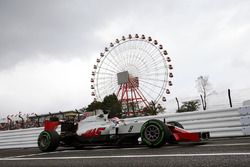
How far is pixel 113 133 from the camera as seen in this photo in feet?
26.9

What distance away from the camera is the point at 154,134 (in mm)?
7227

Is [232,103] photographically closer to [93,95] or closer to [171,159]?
[171,159]

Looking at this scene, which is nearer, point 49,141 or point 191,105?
point 49,141

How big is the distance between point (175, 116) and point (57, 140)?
13.4 ft

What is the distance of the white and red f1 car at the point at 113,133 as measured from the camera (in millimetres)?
7062

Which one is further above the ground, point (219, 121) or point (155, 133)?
point (219, 121)

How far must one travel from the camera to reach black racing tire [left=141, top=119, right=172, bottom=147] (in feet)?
23.0

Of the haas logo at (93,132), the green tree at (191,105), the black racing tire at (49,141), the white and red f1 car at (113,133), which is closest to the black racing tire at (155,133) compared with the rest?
the white and red f1 car at (113,133)

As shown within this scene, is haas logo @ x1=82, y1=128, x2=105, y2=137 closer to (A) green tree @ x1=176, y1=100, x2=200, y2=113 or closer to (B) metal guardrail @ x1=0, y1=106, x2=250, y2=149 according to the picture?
(B) metal guardrail @ x1=0, y1=106, x2=250, y2=149

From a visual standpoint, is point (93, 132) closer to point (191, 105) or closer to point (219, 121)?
point (219, 121)

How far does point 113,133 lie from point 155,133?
1416 millimetres

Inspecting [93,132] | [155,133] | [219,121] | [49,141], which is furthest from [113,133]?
[219,121]

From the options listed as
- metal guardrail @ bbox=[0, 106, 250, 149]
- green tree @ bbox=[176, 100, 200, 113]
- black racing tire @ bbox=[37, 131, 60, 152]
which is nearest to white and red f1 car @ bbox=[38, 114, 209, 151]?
black racing tire @ bbox=[37, 131, 60, 152]

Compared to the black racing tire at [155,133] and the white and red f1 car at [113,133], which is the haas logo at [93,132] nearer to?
the white and red f1 car at [113,133]
